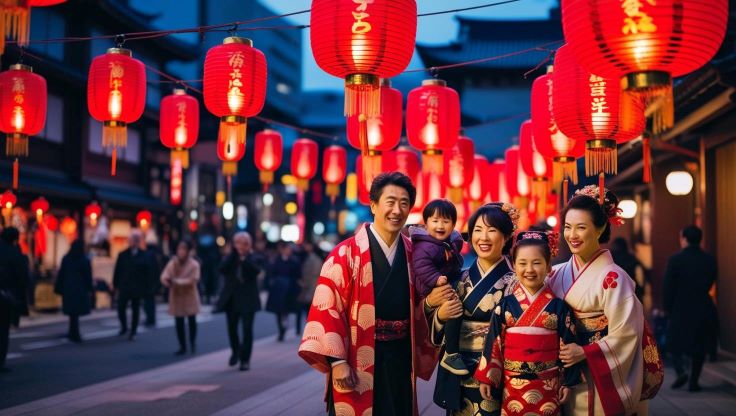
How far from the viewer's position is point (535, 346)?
4168 mm

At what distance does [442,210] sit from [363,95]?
184 cm

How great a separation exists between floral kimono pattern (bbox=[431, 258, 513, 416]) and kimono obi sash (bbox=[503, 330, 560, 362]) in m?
0.31

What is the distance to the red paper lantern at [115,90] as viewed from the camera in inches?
353

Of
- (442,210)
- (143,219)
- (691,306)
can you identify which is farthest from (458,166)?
(143,219)

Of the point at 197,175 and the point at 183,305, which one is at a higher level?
the point at 197,175

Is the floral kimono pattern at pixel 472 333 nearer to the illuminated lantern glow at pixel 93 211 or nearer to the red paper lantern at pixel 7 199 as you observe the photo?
the red paper lantern at pixel 7 199

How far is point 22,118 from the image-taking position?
991cm

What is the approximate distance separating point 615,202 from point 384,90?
657cm

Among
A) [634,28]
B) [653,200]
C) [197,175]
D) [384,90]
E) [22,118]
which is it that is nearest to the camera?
[634,28]

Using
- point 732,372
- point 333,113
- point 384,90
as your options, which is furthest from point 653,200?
point 333,113

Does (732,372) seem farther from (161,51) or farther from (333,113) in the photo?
(333,113)

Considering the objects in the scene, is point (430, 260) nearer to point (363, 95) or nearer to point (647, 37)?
point (647, 37)

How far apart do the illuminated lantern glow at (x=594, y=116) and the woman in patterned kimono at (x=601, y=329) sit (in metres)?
2.25

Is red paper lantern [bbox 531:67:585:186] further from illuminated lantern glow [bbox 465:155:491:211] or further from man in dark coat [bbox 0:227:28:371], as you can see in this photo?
illuminated lantern glow [bbox 465:155:491:211]
